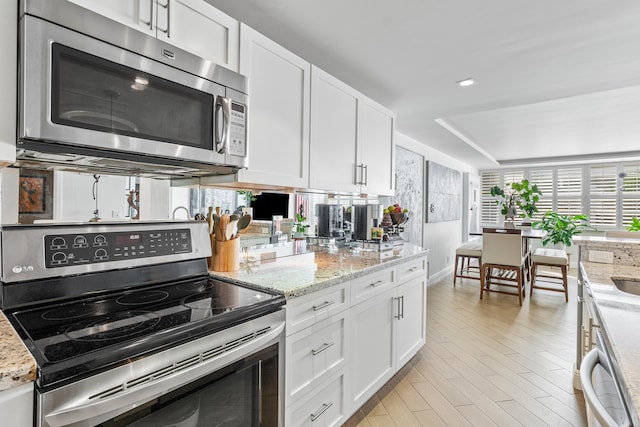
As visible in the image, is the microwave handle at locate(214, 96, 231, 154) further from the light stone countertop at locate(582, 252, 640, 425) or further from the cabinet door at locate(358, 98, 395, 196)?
the light stone countertop at locate(582, 252, 640, 425)

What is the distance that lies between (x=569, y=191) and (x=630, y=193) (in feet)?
3.26

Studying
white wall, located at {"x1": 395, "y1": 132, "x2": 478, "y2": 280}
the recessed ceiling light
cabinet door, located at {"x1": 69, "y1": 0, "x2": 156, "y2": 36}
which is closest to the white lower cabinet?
cabinet door, located at {"x1": 69, "y1": 0, "x2": 156, "y2": 36}

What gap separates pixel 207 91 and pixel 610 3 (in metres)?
2.02

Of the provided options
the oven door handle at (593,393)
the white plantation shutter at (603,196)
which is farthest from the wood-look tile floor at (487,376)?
the white plantation shutter at (603,196)

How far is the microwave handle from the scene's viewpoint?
144 cm

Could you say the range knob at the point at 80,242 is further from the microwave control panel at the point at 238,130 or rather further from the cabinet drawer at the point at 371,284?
the cabinet drawer at the point at 371,284

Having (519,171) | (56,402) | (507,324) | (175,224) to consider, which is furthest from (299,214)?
(519,171)

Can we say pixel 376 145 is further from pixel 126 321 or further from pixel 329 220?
pixel 126 321

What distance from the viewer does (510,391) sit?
91.6 inches

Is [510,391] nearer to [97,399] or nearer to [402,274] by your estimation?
[402,274]

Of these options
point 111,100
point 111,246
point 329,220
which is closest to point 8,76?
point 111,100

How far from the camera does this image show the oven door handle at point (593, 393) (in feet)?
2.03

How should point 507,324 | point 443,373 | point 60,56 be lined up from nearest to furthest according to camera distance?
point 60,56 → point 443,373 → point 507,324

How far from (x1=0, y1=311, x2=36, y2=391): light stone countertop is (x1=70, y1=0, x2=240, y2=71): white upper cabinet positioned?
1051mm
